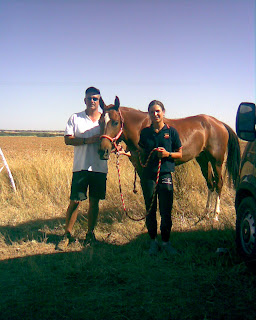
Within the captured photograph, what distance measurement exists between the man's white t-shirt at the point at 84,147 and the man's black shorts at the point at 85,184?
0.08 m

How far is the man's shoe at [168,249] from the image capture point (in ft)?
13.9

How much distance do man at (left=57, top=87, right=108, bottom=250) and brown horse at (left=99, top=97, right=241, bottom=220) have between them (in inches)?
7.6

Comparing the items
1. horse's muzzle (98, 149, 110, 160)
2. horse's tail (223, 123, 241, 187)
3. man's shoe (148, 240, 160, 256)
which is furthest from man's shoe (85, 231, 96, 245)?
horse's tail (223, 123, 241, 187)

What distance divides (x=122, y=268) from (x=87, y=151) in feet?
5.42

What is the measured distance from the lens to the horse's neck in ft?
16.2

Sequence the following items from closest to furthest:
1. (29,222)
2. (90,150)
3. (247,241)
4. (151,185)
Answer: (247,241), (151,185), (90,150), (29,222)

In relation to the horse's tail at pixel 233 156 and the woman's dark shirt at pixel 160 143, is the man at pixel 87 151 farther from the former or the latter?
the horse's tail at pixel 233 156

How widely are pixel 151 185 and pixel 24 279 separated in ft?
5.98

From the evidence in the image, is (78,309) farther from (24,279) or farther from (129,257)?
(129,257)

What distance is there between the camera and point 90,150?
4.66 meters

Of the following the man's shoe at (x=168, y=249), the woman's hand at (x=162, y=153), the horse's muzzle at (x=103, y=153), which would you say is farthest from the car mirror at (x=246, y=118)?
the man's shoe at (x=168, y=249)

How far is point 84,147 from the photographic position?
4641 millimetres

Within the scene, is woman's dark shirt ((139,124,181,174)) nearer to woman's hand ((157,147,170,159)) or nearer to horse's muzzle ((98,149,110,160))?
woman's hand ((157,147,170,159))

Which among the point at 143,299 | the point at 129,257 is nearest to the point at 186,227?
the point at 129,257
